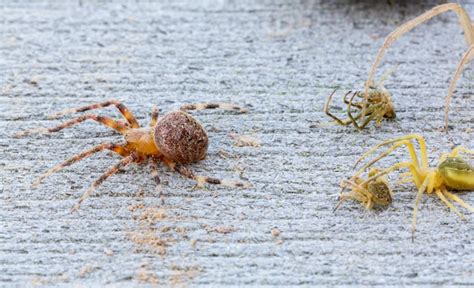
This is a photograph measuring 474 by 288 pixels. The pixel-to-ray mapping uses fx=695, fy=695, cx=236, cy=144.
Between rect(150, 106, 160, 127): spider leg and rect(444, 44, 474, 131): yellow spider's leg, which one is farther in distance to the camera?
rect(150, 106, 160, 127): spider leg

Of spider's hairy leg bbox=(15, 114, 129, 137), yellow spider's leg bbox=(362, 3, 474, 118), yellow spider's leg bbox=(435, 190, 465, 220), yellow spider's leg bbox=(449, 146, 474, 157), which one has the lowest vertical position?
yellow spider's leg bbox=(435, 190, 465, 220)

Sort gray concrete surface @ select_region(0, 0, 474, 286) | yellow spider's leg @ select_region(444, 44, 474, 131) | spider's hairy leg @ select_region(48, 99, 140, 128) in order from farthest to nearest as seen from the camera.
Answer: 1. spider's hairy leg @ select_region(48, 99, 140, 128)
2. yellow spider's leg @ select_region(444, 44, 474, 131)
3. gray concrete surface @ select_region(0, 0, 474, 286)

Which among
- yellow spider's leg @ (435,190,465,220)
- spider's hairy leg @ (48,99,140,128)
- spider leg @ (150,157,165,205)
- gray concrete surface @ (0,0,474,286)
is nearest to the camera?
gray concrete surface @ (0,0,474,286)

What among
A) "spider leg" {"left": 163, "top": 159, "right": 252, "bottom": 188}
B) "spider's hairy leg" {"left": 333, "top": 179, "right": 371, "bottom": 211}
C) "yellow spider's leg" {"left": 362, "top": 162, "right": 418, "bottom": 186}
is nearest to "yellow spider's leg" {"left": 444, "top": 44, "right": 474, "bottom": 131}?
"yellow spider's leg" {"left": 362, "top": 162, "right": 418, "bottom": 186}

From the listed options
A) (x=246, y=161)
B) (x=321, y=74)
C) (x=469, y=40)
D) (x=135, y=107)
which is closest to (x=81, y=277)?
(x=246, y=161)

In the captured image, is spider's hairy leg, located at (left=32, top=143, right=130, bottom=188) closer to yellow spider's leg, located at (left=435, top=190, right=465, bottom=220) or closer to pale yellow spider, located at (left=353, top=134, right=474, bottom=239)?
pale yellow spider, located at (left=353, top=134, right=474, bottom=239)

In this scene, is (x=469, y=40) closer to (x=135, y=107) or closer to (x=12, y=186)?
(x=135, y=107)
